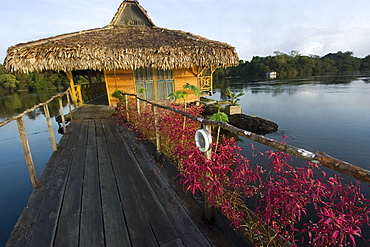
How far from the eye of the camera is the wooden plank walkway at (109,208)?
1.64 m

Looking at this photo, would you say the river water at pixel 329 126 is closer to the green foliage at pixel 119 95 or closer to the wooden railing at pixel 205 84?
the wooden railing at pixel 205 84

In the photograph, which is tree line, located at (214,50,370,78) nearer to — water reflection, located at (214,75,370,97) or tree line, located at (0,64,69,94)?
water reflection, located at (214,75,370,97)

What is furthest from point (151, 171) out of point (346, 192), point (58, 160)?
point (346, 192)

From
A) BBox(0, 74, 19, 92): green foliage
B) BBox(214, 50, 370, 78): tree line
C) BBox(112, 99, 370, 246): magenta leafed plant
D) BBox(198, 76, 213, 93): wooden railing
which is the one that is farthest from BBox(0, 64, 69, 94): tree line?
BBox(214, 50, 370, 78): tree line

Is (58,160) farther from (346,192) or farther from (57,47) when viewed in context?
(57,47)

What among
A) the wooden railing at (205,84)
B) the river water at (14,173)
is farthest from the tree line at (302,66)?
the river water at (14,173)

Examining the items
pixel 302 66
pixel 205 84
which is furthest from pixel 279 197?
pixel 302 66

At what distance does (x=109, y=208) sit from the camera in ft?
6.72

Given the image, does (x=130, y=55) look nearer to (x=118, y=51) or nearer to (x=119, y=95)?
(x=118, y=51)

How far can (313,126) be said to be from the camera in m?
7.83

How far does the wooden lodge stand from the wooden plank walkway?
5481mm

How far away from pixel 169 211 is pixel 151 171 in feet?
3.22

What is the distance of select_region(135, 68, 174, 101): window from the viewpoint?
9.28 meters

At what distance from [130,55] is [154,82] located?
2113 mm
